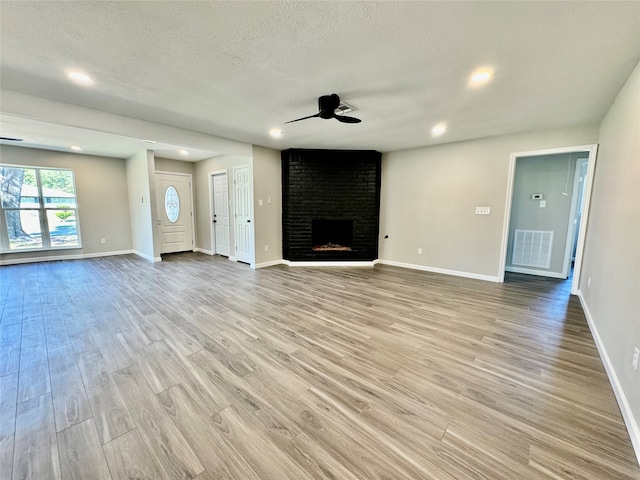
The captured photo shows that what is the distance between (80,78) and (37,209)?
516 centimetres

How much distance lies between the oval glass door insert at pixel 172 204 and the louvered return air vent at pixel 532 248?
7.81 meters

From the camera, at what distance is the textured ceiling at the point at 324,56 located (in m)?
1.58

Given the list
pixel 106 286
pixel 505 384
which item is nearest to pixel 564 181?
pixel 505 384

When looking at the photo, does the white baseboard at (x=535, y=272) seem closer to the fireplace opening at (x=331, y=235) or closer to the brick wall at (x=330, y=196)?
the brick wall at (x=330, y=196)

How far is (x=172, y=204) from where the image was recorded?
22.2ft

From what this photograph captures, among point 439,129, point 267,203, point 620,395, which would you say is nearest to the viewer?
point 620,395

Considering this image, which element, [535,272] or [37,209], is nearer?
[535,272]

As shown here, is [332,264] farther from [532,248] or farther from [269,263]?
[532,248]

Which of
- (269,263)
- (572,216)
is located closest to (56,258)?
(269,263)

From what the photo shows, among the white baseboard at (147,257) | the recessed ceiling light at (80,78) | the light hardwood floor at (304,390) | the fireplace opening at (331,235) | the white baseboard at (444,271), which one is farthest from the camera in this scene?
the white baseboard at (147,257)

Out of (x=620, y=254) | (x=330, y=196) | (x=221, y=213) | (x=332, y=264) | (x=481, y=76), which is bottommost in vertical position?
(x=332, y=264)

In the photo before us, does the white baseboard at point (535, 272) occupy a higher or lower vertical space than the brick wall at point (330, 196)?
lower

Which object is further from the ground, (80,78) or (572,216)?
(80,78)

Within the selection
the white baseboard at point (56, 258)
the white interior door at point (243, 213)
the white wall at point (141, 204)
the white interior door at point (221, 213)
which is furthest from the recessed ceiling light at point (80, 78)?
the white baseboard at point (56, 258)
